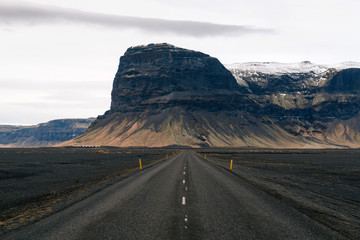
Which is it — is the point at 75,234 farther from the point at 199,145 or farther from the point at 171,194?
the point at 199,145

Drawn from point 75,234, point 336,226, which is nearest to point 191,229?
point 75,234

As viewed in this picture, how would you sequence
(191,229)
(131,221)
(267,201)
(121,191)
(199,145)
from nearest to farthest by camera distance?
(191,229) → (131,221) → (267,201) → (121,191) → (199,145)

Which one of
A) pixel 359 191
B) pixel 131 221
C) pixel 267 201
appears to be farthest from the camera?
pixel 359 191

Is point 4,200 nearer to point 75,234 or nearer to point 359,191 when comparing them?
point 75,234

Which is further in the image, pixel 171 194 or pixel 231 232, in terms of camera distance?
pixel 171 194

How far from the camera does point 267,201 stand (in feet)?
46.7

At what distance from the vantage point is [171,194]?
16000 millimetres

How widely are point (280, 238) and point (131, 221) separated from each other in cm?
468

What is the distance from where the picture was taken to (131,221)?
10.2 meters

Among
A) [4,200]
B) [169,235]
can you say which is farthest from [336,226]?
[4,200]

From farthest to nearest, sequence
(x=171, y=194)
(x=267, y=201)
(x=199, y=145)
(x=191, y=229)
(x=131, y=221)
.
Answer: (x=199, y=145) → (x=171, y=194) → (x=267, y=201) → (x=131, y=221) → (x=191, y=229)

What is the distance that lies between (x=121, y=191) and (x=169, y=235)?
915cm

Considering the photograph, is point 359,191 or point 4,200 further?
point 359,191

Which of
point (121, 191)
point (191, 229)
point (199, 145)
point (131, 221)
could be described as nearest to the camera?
point (191, 229)
